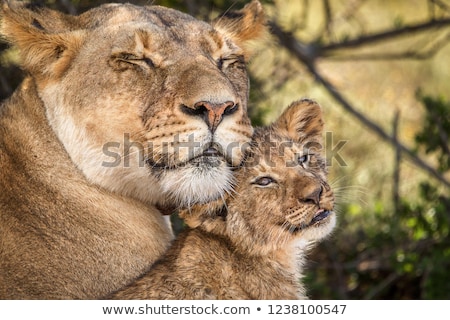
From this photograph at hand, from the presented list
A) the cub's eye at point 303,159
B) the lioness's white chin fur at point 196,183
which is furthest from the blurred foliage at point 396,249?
the lioness's white chin fur at point 196,183

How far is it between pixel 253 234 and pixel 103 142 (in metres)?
0.72

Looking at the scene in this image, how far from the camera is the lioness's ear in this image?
3.66m

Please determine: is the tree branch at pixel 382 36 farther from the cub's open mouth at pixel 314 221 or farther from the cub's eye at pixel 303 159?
the cub's open mouth at pixel 314 221

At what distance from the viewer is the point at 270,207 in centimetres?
371

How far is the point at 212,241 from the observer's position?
3719 mm

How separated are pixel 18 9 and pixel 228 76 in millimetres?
911

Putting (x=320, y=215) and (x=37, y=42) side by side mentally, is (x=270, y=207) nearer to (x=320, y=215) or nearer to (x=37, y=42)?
(x=320, y=215)

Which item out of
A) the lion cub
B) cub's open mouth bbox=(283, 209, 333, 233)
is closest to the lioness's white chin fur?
the lion cub

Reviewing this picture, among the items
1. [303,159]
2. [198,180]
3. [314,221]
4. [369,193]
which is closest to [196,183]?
[198,180]

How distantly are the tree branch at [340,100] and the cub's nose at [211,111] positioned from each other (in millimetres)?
2691

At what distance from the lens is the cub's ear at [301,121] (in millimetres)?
4094
